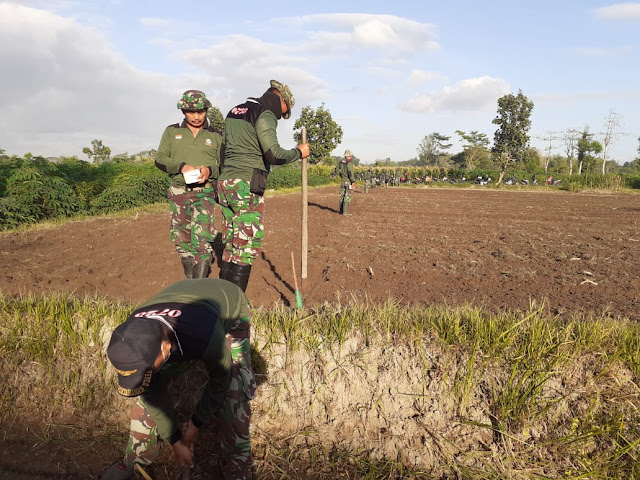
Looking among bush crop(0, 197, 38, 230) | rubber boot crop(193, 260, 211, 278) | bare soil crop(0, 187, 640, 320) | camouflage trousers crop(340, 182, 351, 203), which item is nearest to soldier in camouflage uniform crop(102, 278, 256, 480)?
bare soil crop(0, 187, 640, 320)

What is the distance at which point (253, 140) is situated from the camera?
11.9 ft

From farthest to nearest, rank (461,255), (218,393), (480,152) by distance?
(480,152), (461,255), (218,393)

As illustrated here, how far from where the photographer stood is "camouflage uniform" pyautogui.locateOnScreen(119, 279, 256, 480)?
1.84 m

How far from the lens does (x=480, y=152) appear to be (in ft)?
201

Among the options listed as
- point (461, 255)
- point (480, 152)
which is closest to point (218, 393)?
point (461, 255)

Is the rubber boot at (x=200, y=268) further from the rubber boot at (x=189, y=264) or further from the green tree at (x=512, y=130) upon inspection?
the green tree at (x=512, y=130)

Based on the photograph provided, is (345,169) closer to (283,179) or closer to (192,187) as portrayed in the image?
(192,187)

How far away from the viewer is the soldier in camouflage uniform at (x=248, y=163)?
141 inches

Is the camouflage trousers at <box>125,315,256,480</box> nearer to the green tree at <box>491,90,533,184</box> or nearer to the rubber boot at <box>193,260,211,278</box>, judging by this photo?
the rubber boot at <box>193,260,211,278</box>

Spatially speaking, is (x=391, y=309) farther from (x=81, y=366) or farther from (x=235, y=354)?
(x=81, y=366)

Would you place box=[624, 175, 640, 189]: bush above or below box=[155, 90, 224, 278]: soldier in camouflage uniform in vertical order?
above

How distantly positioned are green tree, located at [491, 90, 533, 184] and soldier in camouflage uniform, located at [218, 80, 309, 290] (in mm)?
35950

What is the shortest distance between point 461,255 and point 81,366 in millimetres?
5936

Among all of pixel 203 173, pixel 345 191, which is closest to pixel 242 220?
pixel 203 173
